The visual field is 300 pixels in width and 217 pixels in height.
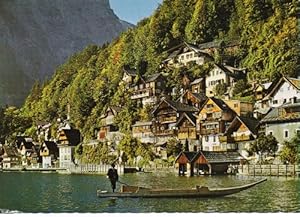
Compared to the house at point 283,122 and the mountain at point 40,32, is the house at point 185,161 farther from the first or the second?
the mountain at point 40,32

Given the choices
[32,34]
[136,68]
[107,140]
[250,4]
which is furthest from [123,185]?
[250,4]

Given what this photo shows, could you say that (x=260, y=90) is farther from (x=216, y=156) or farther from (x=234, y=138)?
(x=216, y=156)

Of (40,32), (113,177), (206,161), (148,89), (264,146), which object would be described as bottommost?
(113,177)

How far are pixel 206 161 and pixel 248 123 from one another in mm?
418

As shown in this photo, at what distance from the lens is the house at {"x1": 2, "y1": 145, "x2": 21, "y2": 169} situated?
5.31 m

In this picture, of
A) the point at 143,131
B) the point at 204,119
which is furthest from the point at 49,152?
the point at 204,119

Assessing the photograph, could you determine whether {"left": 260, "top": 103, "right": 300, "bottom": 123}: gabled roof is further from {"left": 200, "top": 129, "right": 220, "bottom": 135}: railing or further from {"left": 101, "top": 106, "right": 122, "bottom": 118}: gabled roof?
{"left": 101, "top": 106, "right": 122, "bottom": 118}: gabled roof

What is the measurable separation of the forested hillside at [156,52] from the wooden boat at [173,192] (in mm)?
699

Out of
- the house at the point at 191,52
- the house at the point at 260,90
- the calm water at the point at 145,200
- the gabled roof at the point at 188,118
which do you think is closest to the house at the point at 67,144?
the calm water at the point at 145,200

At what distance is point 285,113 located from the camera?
4.40 m

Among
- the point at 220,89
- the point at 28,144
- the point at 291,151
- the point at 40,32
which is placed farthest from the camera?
the point at 28,144

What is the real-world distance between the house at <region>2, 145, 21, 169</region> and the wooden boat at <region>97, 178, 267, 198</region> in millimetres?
1323

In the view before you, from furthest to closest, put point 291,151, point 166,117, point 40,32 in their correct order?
point 166,117
point 40,32
point 291,151

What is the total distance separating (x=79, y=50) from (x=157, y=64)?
0.65 metres
